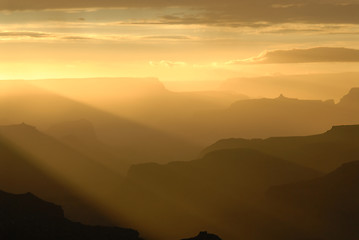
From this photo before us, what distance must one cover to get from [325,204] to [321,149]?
173 ft

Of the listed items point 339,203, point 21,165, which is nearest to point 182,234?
point 339,203

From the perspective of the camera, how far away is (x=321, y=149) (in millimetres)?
182250

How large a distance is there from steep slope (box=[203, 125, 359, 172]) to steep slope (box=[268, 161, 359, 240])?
28794 millimetres

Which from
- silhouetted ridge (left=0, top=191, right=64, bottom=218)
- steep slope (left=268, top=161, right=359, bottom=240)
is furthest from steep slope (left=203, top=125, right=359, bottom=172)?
silhouetted ridge (left=0, top=191, right=64, bottom=218)

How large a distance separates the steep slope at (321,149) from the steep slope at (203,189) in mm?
5207

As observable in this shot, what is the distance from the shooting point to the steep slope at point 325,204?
12269cm

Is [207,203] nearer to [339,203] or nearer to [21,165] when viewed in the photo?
[339,203]

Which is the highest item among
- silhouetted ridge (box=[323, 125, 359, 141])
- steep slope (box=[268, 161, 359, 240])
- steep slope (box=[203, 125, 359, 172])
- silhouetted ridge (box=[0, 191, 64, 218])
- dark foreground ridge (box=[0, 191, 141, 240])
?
silhouetted ridge (box=[323, 125, 359, 141])

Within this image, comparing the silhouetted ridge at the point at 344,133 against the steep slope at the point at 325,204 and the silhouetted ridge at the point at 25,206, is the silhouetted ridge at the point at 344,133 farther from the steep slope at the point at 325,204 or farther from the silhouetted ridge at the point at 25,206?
the silhouetted ridge at the point at 25,206

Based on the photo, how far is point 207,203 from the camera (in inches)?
5960

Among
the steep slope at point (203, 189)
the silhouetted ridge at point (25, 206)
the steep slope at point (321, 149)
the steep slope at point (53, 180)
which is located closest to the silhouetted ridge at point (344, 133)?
the steep slope at point (321, 149)

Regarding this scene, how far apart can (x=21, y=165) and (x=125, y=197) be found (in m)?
33.9

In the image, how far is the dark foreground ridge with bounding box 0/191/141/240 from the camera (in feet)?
231

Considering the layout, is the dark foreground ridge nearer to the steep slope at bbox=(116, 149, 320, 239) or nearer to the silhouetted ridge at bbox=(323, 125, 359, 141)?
the steep slope at bbox=(116, 149, 320, 239)
